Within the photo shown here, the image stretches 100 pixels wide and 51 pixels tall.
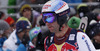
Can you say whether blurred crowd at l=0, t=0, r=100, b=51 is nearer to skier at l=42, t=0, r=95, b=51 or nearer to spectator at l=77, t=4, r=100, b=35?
spectator at l=77, t=4, r=100, b=35

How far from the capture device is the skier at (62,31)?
4574 millimetres

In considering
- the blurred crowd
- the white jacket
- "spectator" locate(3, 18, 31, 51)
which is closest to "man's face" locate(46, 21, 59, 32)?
the blurred crowd

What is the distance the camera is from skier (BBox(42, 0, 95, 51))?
457 cm

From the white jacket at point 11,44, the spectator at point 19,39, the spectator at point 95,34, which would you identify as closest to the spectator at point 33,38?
the spectator at point 19,39

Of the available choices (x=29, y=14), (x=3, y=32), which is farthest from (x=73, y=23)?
(x=29, y=14)

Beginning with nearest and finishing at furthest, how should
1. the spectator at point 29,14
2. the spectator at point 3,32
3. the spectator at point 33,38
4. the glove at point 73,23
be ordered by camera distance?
the glove at point 73,23 → the spectator at point 33,38 → the spectator at point 3,32 → the spectator at point 29,14

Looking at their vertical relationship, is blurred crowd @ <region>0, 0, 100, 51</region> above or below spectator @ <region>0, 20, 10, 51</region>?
below

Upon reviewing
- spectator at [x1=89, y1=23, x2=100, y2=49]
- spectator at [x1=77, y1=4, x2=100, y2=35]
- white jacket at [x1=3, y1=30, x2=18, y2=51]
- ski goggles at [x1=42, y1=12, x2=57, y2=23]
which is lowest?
spectator at [x1=89, y1=23, x2=100, y2=49]

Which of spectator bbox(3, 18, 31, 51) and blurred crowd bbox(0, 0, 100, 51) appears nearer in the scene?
blurred crowd bbox(0, 0, 100, 51)

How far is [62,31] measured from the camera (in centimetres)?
471

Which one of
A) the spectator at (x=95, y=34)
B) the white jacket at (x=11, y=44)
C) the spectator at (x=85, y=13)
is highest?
the white jacket at (x=11, y=44)

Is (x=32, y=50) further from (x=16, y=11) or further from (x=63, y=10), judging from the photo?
(x=16, y=11)

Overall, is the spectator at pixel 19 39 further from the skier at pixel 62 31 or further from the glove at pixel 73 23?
the skier at pixel 62 31

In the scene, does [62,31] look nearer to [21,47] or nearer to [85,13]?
[21,47]
